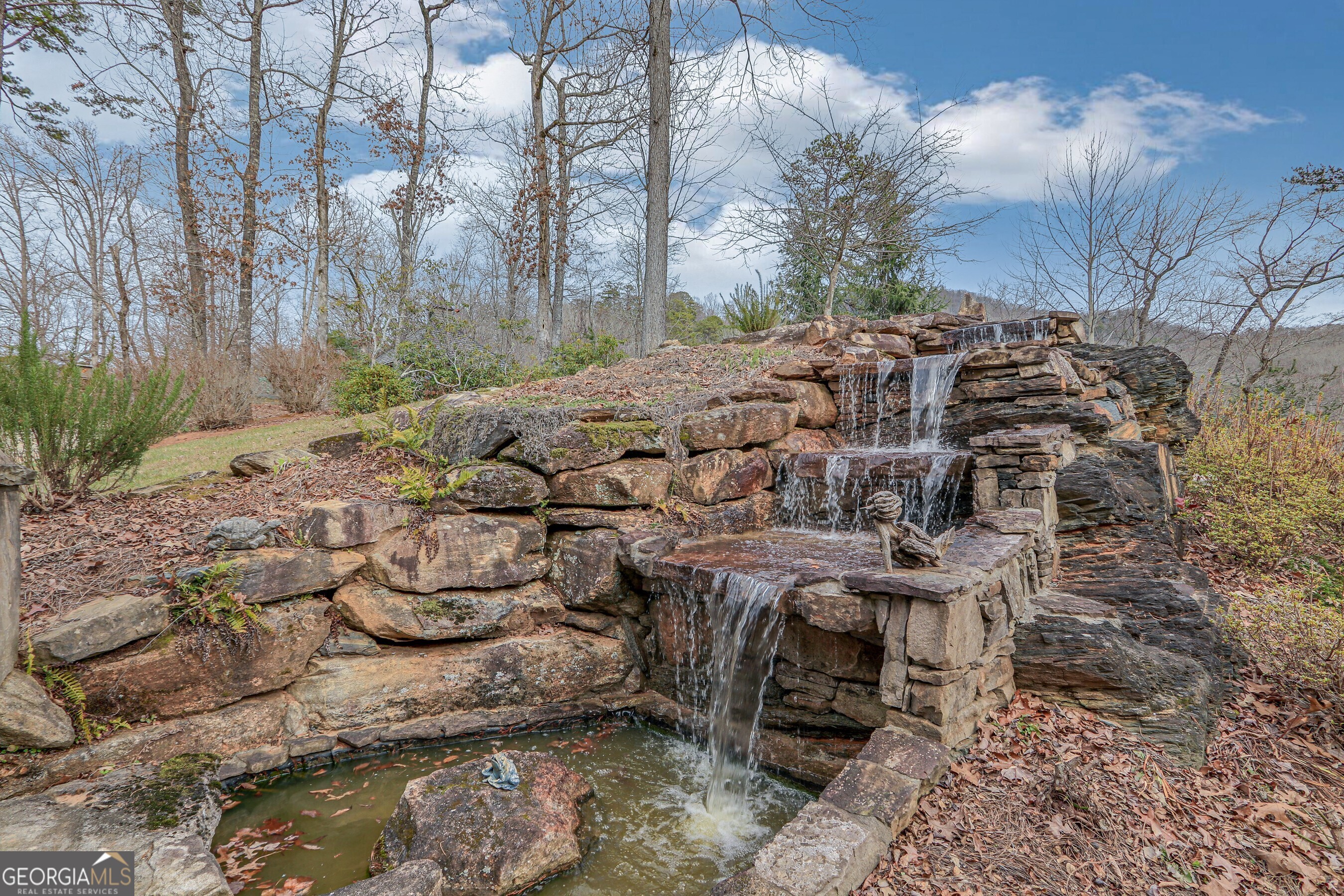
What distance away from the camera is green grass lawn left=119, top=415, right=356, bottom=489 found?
20.7 ft

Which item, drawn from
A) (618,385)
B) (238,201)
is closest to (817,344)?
(618,385)

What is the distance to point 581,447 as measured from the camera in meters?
5.39

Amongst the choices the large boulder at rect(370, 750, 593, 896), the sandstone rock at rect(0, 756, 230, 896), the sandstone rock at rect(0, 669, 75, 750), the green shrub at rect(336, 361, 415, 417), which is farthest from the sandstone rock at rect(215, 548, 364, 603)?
the green shrub at rect(336, 361, 415, 417)

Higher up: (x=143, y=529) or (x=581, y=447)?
(x=581, y=447)

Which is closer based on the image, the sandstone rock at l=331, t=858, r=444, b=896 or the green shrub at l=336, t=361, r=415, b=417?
the sandstone rock at l=331, t=858, r=444, b=896

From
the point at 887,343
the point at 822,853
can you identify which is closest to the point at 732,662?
the point at 822,853

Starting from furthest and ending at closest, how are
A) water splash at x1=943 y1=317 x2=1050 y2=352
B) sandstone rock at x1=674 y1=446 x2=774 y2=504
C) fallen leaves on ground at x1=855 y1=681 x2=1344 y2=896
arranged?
water splash at x1=943 y1=317 x2=1050 y2=352
sandstone rock at x1=674 y1=446 x2=774 y2=504
fallen leaves on ground at x1=855 y1=681 x2=1344 y2=896

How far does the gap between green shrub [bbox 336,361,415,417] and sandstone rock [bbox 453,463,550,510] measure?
348cm

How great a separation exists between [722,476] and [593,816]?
3.06 m

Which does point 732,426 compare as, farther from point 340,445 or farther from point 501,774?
point 340,445

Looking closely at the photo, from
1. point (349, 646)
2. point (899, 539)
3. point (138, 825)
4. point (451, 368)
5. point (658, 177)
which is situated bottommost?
point (138, 825)

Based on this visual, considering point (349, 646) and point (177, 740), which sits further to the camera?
point (349, 646)

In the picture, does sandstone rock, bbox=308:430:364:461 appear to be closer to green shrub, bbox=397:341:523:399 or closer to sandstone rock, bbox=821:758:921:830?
green shrub, bbox=397:341:523:399

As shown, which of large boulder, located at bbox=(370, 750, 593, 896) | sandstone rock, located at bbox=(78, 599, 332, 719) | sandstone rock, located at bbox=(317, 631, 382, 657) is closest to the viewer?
large boulder, located at bbox=(370, 750, 593, 896)
